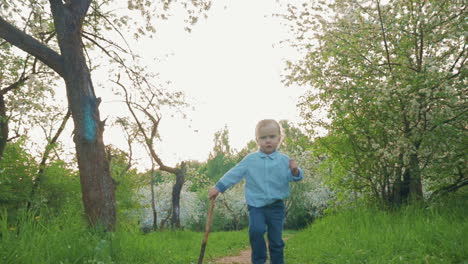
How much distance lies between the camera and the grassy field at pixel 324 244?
450 centimetres

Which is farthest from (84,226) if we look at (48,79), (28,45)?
(48,79)

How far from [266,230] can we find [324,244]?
257cm

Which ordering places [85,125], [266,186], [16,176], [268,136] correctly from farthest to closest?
[16,176], [85,125], [268,136], [266,186]

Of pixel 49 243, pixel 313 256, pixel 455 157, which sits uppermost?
pixel 455 157

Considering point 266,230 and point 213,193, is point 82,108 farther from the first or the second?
point 266,230

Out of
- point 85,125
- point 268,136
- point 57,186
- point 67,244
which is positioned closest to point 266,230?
point 268,136

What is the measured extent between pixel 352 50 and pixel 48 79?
10156mm

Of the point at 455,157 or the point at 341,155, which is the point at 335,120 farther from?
the point at 455,157

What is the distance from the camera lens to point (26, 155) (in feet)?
48.8

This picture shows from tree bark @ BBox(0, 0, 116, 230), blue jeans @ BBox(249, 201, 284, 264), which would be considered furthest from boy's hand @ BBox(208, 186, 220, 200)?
tree bark @ BBox(0, 0, 116, 230)

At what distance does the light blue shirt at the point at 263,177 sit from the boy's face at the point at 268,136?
0.13 metres

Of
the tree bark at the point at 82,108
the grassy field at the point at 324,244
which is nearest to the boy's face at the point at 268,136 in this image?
the grassy field at the point at 324,244

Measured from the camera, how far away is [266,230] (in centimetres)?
514

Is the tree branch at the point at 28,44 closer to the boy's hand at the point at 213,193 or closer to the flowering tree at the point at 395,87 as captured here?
the boy's hand at the point at 213,193
